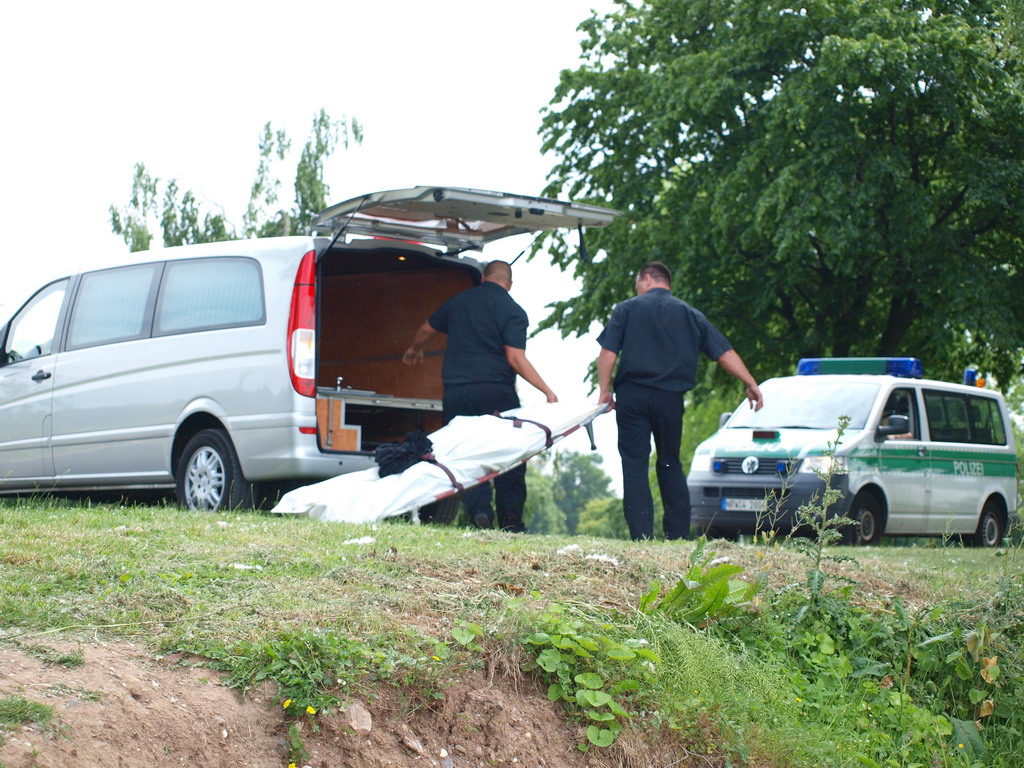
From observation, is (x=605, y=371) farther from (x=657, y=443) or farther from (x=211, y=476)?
(x=211, y=476)

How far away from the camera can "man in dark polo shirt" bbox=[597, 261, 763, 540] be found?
26.0ft

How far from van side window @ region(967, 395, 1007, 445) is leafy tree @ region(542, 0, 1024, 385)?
14.5ft

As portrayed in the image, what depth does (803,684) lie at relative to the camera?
4.34 metres

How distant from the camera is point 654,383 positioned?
7.94 meters

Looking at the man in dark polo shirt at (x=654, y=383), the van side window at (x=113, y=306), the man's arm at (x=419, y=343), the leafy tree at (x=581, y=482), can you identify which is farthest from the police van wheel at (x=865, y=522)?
the leafy tree at (x=581, y=482)

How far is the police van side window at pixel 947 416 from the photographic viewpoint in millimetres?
Result: 12422

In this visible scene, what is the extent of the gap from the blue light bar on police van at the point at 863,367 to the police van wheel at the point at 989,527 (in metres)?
1.85

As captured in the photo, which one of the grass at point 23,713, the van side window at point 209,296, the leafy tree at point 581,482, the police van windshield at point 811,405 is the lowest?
the leafy tree at point 581,482

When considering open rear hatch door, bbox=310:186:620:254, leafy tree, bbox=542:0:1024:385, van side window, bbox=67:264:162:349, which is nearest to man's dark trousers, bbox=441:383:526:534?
open rear hatch door, bbox=310:186:620:254

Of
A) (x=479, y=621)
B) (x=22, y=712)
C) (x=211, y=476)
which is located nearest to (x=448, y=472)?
(x=211, y=476)

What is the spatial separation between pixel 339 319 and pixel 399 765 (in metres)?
7.15

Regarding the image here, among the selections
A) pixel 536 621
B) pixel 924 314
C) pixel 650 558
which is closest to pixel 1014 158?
pixel 924 314

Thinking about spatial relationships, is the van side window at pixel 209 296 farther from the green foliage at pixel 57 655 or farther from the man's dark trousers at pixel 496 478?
the green foliage at pixel 57 655

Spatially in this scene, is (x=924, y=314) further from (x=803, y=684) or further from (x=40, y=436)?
(x=803, y=684)
